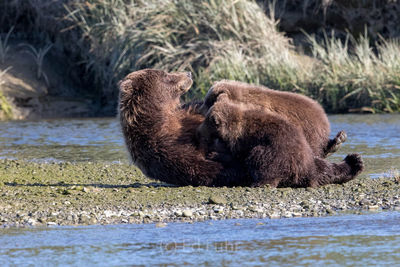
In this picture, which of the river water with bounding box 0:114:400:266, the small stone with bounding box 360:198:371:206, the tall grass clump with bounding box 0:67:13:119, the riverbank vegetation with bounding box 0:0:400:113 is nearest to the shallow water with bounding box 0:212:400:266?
the river water with bounding box 0:114:400:266

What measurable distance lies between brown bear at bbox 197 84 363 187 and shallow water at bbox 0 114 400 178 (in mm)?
1227

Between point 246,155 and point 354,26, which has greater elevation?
point 354,26

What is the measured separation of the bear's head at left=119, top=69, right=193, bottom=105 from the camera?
7.75 meters

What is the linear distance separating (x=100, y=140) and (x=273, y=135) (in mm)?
7014

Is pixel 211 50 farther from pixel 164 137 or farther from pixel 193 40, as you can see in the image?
pixel 164 137

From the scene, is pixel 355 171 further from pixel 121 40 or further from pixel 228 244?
pixel 121 40

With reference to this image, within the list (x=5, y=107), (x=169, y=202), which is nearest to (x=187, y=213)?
(x=169, y=202)

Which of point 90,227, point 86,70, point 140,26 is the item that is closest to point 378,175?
point 90,227

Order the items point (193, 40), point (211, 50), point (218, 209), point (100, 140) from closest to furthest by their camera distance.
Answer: point (218, 209) < point (100, 140) < point (211, 50) < point (193, 40)

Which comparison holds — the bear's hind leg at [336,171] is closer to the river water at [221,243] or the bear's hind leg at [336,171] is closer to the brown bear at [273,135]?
the brown bear at [273,135]

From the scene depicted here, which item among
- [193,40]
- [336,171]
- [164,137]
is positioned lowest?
[336,171]

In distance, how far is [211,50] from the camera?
59.4 ft

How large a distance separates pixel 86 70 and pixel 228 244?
50.8 ft

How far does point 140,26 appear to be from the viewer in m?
19.1
